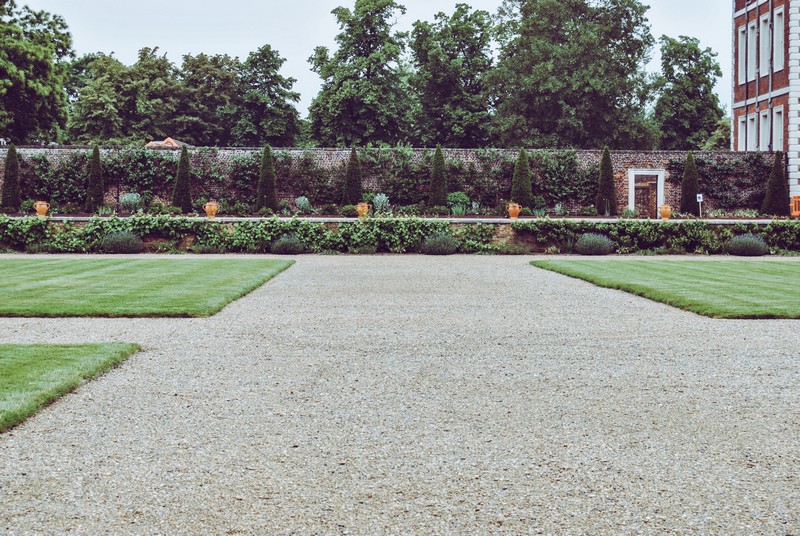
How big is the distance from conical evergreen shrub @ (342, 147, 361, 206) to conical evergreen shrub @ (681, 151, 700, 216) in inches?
432

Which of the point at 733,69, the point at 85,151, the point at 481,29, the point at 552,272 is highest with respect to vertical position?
the point at 481,29

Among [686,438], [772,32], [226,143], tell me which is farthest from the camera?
[226,143]

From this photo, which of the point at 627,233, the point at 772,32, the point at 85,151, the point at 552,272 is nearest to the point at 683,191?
the point at 627,233

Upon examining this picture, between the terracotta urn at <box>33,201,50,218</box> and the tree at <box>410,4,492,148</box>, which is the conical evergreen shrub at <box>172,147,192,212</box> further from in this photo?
the tree at <box>410,4,492,148</box>

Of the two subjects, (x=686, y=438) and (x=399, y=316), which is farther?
(x=399, y=316)

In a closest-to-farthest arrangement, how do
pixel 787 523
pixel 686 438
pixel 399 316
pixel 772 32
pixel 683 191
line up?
pixel 787 523 → pixel 686 438 → pixel 399 316 → pixel 683 191 → pixel 772 32

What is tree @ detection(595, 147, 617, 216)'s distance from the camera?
91.4ft

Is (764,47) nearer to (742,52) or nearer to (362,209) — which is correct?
(742,52)

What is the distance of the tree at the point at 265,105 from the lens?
157ft

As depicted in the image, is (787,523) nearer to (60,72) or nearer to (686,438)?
(686,438)

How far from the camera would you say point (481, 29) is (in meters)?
46.9

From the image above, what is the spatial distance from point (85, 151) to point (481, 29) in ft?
82.8

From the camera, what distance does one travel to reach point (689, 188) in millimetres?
28766

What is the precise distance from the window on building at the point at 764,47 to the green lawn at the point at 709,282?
19240mm
